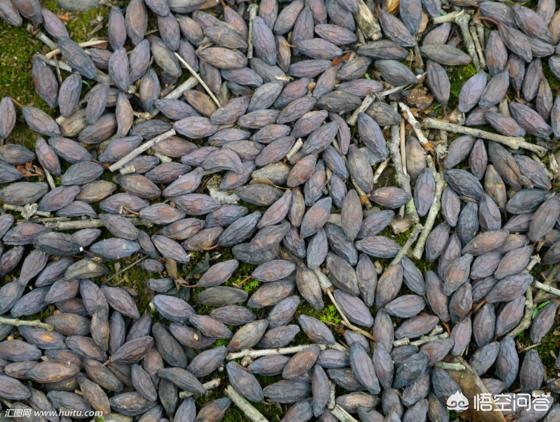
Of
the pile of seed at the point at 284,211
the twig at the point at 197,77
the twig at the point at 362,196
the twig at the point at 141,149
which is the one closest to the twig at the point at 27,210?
the pile of seed at the point at 284,211

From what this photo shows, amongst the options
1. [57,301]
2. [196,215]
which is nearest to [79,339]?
[57,301]

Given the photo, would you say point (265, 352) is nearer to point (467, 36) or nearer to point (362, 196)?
point (362, 196)

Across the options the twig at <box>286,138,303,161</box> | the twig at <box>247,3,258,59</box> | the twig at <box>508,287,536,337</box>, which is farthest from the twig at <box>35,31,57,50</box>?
the twig at <box>508,287,536,337</box>

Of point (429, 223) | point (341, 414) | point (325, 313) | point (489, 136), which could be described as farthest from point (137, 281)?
point (489, 136)

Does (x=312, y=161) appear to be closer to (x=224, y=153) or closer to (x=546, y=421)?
(x=224, y=153)

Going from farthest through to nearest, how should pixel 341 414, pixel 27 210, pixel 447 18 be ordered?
pixel 447 18 → pixel 27 210 → pixel 341 414

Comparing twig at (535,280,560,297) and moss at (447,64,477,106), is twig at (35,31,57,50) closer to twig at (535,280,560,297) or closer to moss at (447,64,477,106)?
moss at (447,64,477,106)
